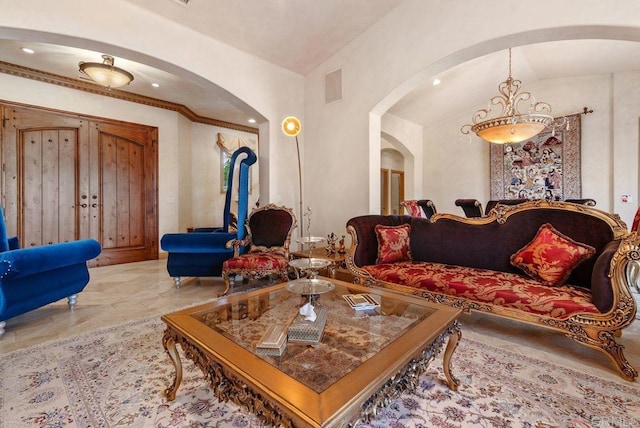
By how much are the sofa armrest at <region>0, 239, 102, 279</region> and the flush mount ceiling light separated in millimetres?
2292

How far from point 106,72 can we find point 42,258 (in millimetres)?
2631

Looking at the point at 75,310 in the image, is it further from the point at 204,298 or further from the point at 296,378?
the point at 296,378

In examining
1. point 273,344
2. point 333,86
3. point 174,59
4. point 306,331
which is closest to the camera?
point 273,344

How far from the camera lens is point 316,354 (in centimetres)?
122

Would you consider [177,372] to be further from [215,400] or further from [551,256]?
[551,256]

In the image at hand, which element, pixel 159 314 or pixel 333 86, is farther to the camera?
pixel 333 86

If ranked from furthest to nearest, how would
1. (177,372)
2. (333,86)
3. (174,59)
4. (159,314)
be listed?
(333,86) → (174,59) → (159,314) → (177,372)

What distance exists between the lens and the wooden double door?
4266mm

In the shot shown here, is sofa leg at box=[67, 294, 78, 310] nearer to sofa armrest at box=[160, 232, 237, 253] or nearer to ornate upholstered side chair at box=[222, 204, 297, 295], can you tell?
sofa armrest at box=[160, 232, 237, 253]

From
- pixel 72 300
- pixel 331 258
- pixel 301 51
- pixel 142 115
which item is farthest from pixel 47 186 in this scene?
pixel 331 258

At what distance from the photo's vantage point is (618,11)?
2.28 m

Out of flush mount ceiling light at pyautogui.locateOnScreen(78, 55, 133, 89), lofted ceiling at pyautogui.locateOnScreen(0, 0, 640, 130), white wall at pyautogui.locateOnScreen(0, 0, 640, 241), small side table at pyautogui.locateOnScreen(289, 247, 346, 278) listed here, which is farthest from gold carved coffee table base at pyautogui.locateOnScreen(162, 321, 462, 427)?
flush mount ceiling light at pyautogui.locateOnScreen(78, 55, 133, 89)

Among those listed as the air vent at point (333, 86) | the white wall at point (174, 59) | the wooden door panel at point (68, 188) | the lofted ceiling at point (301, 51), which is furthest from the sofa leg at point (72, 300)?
the air vent at point (333, 86)

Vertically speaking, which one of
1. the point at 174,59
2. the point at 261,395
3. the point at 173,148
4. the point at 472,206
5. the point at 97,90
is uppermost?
the point at 97,90
